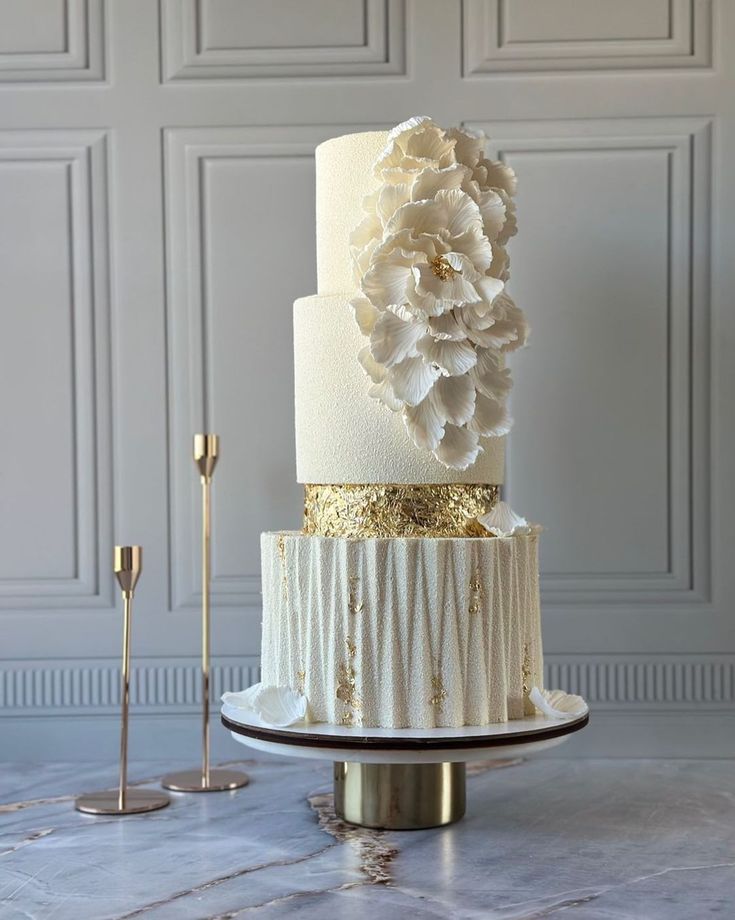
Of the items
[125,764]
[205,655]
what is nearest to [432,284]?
[205,655]

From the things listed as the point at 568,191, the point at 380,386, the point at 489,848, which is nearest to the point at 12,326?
the point at 380,386

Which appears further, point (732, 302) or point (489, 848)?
point (732, 302)

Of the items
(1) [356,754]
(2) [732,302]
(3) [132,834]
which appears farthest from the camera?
(2) [732,302]

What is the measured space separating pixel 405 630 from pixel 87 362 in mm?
1227

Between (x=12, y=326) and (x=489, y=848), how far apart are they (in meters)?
1.67

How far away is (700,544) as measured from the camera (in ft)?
8.93

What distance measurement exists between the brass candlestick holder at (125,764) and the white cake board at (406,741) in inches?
17.8

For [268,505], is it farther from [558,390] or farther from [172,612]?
[558,390]

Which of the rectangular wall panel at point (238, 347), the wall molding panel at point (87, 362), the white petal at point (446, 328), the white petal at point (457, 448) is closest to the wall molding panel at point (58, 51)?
the wall molding panel at point (87, 362)

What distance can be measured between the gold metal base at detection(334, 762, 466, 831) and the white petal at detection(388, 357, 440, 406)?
685 millimetres

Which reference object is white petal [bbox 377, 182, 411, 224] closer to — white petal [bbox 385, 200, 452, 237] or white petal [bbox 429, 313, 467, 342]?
white petal [bbox 385, 200, 452, 237]

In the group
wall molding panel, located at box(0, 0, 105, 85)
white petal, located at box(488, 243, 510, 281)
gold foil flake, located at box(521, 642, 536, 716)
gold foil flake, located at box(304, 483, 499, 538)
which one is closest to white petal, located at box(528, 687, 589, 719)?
gold foil flake, located at box(521, 642, 536, 716)

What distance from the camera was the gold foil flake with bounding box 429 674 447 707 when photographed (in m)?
1.97

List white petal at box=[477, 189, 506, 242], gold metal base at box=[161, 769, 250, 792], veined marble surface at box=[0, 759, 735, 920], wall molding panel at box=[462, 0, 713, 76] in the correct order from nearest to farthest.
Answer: veined marble surface at box=[0, 759, 735, 920] < white petal at box=[477, 189, 506, 242] < gold metal base at box=[161, 769, 250, 792] < wall molding panel at box=[462, 0, 713, 76]
